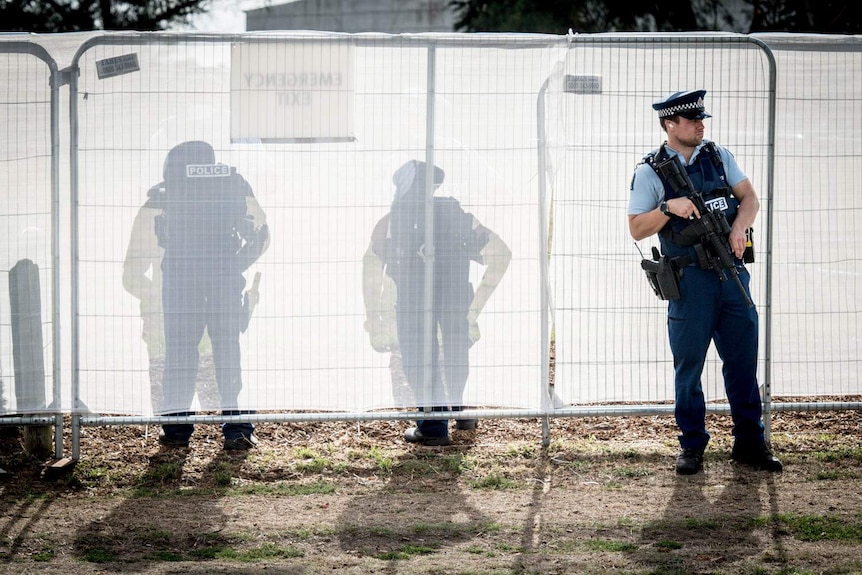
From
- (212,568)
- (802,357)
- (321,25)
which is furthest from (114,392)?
(321,25)

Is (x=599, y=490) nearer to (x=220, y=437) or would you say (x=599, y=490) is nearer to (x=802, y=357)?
(x=802, y=357)

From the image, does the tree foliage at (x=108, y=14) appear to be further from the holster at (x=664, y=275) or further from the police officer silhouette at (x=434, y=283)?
the holster at (x=664, y=275)

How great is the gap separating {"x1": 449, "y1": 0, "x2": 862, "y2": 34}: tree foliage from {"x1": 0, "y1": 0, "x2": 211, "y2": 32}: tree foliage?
207 inches

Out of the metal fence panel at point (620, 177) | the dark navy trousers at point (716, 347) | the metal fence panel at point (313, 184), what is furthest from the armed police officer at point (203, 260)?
the dark navy trousers at point (716, 347)

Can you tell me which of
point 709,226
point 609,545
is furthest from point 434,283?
point 609,545

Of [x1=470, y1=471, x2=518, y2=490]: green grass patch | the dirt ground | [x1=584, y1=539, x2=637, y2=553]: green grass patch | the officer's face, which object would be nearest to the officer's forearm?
the officer's face

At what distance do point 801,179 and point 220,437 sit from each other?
13.4 ft

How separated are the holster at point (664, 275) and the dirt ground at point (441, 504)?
1.09 metres

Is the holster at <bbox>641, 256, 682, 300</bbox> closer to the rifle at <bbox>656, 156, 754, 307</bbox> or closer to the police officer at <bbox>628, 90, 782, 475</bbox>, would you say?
the police officer at <bbox>628, 90, 782, 475</bbox>

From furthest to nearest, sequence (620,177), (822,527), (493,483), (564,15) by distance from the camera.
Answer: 1. (564,15)
2. (620,177)
3. (493,483)
4. (822,527)

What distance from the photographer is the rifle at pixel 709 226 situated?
5598 mm

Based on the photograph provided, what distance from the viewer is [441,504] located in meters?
5.60

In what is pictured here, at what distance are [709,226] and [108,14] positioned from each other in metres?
12.2

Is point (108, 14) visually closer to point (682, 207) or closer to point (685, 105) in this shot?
point (685, 105)
